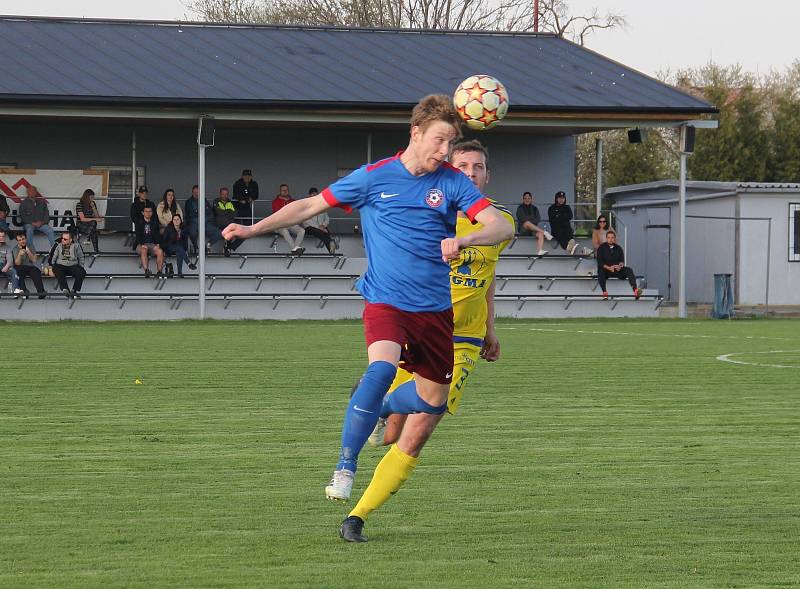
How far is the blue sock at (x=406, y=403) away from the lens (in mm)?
6059

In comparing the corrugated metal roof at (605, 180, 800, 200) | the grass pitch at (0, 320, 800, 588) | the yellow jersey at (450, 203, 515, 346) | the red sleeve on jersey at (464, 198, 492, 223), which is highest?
the corrugated metal roof at (605, 180, 800, 200)

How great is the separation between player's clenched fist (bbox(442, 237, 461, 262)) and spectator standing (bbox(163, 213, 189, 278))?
21515mm

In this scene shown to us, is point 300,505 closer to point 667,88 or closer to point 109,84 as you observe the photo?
point 109,84

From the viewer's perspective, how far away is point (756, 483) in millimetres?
7359

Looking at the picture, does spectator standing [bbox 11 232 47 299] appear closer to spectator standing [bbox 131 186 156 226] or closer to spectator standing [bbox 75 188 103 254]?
spectator standing [bbox 75 188 103 254]

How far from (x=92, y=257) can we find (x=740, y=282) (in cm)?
1483

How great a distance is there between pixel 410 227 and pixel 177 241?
21370mm

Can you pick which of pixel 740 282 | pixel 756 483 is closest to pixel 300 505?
pixel 756 483

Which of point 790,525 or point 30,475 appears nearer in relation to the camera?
A: point 790,525

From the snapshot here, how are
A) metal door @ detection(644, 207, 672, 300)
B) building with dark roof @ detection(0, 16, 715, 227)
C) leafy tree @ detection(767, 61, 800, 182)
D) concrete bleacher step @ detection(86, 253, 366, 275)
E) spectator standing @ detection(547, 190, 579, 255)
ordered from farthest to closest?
leafy tree @ detection(767, 61, 800, 182), metal door @ detection(644, 207, 672, 300), spectator standing @ detection(547, 190, 579, 255), building with dark roof @ detection(0, 16, 715, 227), concrete bleacher step @ detection(86, 253, 366, 275)

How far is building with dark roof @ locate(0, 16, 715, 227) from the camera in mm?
27359

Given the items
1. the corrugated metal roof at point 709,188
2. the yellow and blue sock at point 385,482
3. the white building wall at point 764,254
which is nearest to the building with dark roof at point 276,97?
the corrugated metal roof at point 709,188

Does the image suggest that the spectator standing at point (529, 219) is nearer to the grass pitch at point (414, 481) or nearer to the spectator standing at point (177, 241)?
the spectator standing at point (177, 241)

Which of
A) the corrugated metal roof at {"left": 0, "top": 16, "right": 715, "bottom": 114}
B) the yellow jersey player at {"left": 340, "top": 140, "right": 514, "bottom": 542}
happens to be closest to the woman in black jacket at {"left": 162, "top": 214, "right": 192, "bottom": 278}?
the corrugated metal roof at {"left": 0, "top": 16, "right": 715, "bottom": 114}
